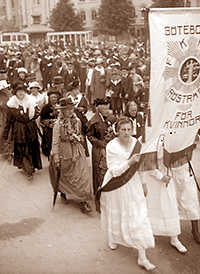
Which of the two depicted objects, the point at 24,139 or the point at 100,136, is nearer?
the point at 100,136

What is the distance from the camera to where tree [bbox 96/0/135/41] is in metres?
51.6

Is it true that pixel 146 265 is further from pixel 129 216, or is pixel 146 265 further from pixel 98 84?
pixel 98 84

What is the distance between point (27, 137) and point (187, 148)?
146 inches

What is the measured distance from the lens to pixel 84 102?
8641mm

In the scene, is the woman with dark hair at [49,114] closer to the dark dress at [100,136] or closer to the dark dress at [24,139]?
the dark dress at [24,139]

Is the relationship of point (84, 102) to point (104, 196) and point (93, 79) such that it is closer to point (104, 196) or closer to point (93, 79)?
point (104, 196)

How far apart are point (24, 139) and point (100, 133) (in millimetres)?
2153

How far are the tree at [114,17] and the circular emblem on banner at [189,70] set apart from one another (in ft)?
159

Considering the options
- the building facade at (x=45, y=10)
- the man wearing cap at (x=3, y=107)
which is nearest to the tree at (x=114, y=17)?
the building facade at (x=45, y=10)

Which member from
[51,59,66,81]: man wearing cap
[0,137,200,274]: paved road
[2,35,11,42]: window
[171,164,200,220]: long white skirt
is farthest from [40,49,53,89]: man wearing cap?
[2,35,11,42]: window

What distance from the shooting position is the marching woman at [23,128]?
7691 millimetres

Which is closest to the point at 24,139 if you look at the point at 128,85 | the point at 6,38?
the point at 128,85

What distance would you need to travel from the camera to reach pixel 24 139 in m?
7.79

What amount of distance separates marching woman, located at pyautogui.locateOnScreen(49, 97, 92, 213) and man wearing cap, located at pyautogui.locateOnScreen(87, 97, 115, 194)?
0.24 metres
